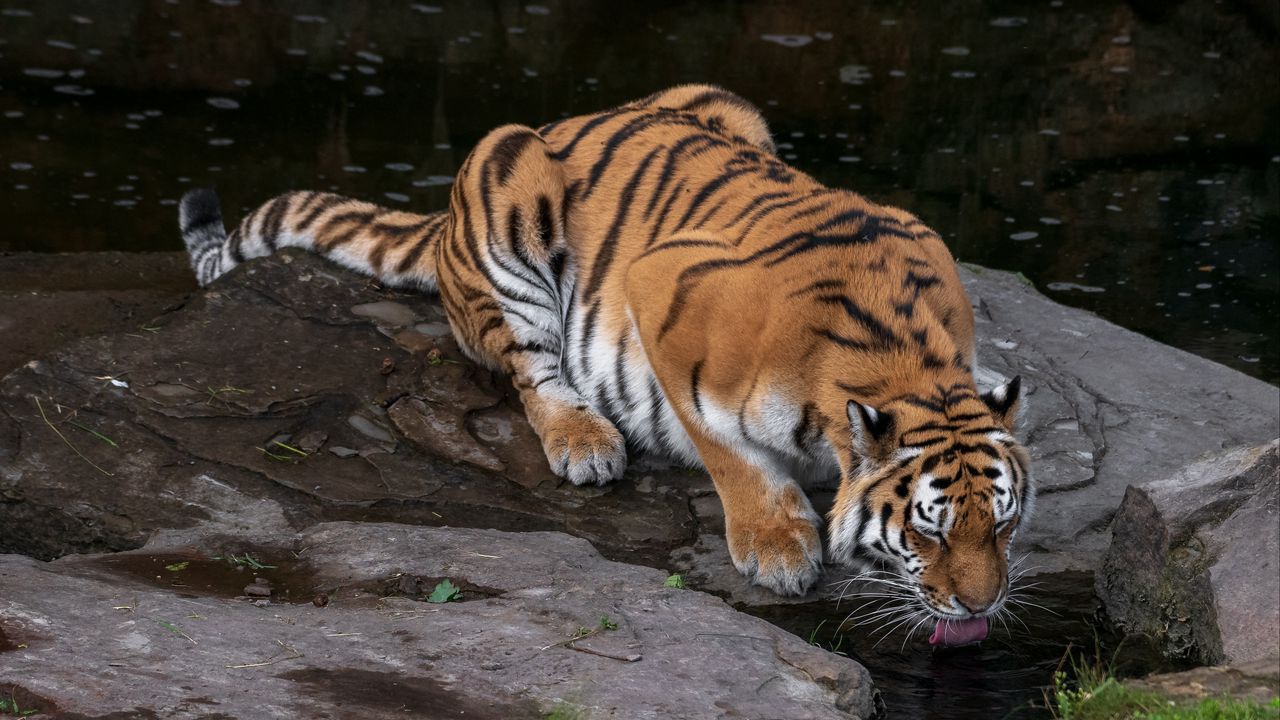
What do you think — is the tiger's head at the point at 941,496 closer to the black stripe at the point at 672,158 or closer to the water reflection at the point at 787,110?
the black stripe at the point at 672,158

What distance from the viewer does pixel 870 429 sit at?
351 centimetres

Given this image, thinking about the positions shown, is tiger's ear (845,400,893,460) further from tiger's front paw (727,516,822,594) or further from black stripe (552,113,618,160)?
black stripe (552,113,618,160)

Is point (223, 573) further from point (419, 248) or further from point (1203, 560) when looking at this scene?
point (1203, 560)

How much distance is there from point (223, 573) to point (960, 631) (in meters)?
1.90

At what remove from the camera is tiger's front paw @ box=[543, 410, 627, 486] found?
4.54 meters

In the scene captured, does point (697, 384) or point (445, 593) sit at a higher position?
point (697, 384)

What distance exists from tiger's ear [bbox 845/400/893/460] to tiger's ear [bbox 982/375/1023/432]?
260mm

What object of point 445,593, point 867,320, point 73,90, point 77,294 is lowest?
point 73,90

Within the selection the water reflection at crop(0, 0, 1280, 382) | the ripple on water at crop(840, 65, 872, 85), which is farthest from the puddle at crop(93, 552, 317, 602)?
the ripple on water at crop(840, 65, 872, 85)

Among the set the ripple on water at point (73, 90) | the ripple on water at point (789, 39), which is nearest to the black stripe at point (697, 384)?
the ripple on water at point (73, 90)

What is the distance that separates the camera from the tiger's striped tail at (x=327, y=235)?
561cm

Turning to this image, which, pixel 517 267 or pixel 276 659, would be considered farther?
pixel 517 267

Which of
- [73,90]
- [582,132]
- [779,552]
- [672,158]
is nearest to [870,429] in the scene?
[779,552]

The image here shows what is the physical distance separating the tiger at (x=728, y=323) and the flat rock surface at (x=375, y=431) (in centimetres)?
16
